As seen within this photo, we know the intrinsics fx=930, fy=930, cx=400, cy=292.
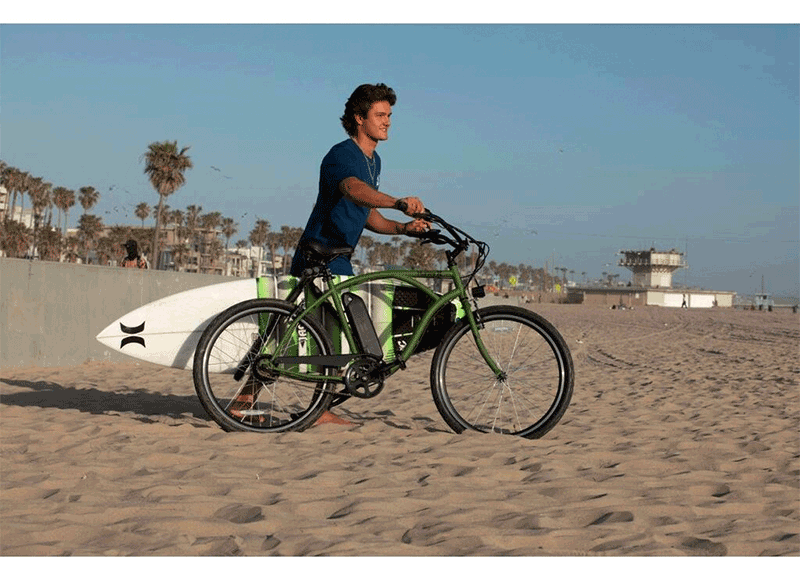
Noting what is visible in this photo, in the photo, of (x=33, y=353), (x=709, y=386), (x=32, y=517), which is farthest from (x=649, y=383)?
(x=32, y=517)

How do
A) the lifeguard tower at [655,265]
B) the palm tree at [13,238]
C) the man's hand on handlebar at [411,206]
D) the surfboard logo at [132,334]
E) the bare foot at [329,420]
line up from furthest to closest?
the lifeguard tower at [655,265] < the palm tree at [13,238] < the surfboard logo at [132,334] < the bare foot at [329,420] < the man's hand on handlebar at [411,206]

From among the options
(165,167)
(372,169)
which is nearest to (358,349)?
(372,169)

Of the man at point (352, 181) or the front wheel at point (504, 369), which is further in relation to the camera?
the man at point (352, 181)

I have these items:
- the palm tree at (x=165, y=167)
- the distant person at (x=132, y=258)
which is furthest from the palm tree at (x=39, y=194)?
the distant person at (x=132, y=258)

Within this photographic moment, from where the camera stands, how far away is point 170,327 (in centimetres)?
582

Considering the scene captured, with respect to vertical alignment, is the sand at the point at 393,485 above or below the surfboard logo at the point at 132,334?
below

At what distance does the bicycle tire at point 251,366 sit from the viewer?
5.23m

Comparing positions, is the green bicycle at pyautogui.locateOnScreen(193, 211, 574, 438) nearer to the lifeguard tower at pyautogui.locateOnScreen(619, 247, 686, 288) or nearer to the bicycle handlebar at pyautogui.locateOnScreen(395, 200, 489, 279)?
the bicycle handlebar at pyautogui.locateOnScreen(395, 200, 489, 279)

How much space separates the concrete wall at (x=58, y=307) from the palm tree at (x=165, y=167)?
145ft

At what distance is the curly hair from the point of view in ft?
18.4

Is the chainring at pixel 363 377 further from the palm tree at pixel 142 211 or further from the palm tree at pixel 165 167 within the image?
the palm tree at pixel 142 211

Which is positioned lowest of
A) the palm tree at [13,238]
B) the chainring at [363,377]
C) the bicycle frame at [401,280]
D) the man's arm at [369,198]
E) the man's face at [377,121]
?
the chainring at [363,377]

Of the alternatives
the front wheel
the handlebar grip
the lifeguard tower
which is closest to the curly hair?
the handlebar grip

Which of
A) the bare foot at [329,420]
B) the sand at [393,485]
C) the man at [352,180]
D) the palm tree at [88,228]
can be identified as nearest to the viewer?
the sand at [393,485]
